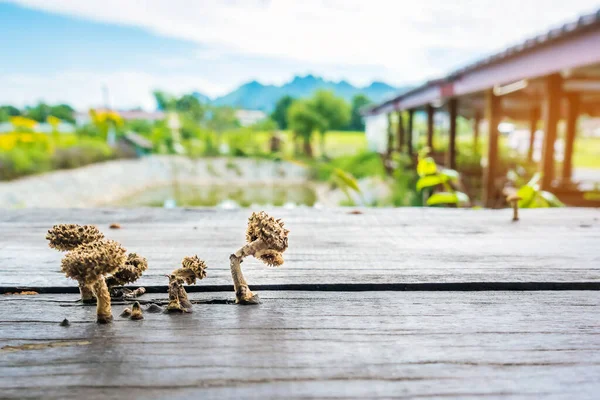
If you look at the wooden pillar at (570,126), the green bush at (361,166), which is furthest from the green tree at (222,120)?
the wooden pillar at (570,126)

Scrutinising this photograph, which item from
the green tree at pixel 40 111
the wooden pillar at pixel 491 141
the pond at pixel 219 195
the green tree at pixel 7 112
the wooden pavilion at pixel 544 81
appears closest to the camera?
the wooden pavilion at pixel 544 81

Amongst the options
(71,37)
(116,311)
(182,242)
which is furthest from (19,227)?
(71,37)

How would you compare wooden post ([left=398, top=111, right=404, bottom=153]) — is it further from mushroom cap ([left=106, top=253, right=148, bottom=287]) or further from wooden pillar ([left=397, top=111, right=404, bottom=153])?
mushroom cap ([left=106, top=253, right=148, bottom=287])

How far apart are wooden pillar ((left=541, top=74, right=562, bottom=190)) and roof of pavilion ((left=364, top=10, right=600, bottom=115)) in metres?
0.23

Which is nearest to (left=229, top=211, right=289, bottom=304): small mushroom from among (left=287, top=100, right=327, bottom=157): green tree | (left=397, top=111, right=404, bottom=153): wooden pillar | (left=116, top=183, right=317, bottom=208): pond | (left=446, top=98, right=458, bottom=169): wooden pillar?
(left=446, top=98, right=458, bottom=169): wooden pillar

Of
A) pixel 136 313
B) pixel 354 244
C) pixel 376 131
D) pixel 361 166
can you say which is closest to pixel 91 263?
pixel 136 313

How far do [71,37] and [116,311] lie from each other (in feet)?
398

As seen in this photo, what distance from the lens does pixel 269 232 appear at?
63 cm

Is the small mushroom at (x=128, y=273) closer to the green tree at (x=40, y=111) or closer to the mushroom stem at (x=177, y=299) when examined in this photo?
the mushroom stem at (x=177, y=299)

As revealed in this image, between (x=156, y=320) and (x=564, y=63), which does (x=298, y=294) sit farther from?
(x=564, y=63)

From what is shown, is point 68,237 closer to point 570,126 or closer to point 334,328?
point 334,328

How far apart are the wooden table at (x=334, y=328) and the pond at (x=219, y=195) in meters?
11.6

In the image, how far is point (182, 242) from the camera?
1.11 meters

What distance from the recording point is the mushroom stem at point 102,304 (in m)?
0.59
